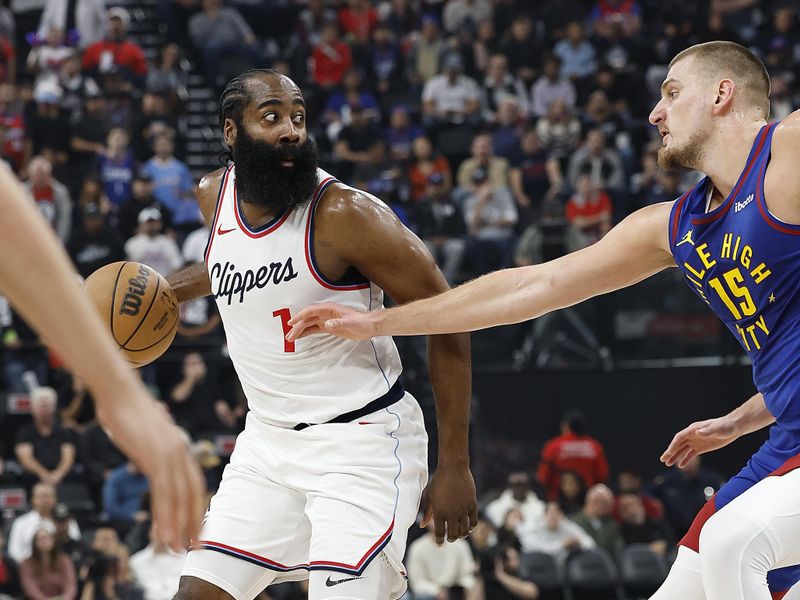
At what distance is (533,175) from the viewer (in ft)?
49.9

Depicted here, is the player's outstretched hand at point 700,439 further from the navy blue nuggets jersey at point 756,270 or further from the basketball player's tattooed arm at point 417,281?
the basketball player's tattooed arm at point 417,281

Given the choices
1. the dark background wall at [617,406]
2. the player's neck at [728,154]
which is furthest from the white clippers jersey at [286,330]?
the dark background wall at [617,406]

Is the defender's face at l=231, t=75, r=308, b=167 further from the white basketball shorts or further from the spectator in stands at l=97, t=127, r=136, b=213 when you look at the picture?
the spectator in stands at l=97, t=127, r=136, b=213

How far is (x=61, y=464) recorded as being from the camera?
10.9 metres

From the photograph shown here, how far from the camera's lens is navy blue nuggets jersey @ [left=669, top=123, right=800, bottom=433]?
361cm

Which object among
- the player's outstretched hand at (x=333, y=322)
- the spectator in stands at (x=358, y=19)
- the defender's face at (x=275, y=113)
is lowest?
the player's outstretched hand at (x=333, y=322)

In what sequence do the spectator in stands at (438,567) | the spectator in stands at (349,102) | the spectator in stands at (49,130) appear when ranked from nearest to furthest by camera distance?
the spectator in stands at (438,567) < the spectator in stands at (49,130) < the spectator in stands at (349,102)

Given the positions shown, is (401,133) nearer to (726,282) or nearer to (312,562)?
(312,562)

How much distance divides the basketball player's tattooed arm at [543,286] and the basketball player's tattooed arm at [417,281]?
29 cm

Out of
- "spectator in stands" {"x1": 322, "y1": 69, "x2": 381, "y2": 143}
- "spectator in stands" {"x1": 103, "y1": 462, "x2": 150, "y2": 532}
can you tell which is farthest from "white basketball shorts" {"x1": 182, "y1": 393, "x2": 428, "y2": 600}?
"spectator in stands" {"x1": 322, "y1": 69, "x2": 381, "y2": 143}

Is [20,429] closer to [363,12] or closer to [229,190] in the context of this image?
[229,190]

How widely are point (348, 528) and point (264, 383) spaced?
68 cm

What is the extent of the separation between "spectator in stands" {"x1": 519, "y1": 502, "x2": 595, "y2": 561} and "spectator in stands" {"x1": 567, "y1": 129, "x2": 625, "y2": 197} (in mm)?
5284

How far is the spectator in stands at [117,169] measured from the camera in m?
13.8
